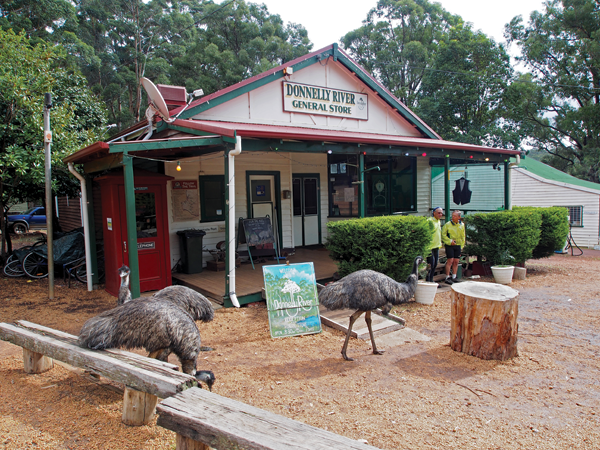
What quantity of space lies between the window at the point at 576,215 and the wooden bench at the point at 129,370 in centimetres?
1806

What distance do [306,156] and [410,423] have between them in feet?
28.9

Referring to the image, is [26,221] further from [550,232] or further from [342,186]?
[550,232]

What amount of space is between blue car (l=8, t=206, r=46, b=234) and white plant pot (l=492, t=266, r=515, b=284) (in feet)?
74.3

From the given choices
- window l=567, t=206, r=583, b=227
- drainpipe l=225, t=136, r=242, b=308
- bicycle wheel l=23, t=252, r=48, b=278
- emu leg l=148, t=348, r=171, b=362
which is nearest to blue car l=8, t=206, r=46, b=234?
bicycle wheel l=23, t=252, r=48, b=278

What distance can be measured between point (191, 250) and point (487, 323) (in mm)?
6017

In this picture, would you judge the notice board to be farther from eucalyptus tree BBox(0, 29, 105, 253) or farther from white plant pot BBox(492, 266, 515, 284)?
eucalyptus tree BBox(0, 29, 105, 253)

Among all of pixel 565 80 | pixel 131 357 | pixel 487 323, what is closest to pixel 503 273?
pixel 487 323

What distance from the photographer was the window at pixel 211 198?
9492mm

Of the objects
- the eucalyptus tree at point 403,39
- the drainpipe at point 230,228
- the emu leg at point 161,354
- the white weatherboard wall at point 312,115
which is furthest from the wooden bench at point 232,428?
the eucalyptus tree at point 403,39

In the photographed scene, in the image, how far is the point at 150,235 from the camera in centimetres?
770

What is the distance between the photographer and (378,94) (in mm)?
12258

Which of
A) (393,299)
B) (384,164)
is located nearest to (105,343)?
(393,299)

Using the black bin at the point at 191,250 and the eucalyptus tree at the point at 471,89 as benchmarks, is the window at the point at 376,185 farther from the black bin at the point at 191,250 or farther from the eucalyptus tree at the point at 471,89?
the eucalyptus tree at the point at 471,89

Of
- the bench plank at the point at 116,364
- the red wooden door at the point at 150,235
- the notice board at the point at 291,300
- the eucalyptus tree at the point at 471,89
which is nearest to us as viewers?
the bench plank at the point at 116,364
